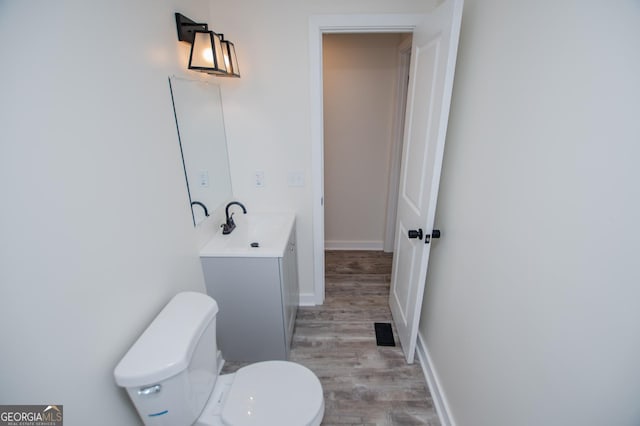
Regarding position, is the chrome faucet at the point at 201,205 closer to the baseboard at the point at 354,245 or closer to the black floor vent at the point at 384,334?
the black floor vent at the point at 384,334

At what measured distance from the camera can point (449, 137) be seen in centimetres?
149

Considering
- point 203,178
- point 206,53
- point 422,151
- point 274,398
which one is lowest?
point 274,398

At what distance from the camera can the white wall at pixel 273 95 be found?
1.73 m

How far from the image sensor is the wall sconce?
1.40 metres

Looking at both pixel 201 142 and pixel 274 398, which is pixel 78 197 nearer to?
pixel 201 142

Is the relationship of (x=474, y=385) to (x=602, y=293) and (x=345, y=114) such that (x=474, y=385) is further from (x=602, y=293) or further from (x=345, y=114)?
(x=345, y=114)

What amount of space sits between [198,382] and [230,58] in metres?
1.66

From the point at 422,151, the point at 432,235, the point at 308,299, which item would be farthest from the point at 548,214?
the point at 308,299

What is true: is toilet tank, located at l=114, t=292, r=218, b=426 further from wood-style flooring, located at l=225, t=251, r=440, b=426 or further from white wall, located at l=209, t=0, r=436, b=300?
white wall, located at l=209, t=0, r=436, b=300

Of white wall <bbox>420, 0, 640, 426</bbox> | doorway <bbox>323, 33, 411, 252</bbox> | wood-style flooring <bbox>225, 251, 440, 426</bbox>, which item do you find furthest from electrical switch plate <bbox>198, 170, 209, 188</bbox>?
doorway <bbox>323, 33, 411, 252</bbox>

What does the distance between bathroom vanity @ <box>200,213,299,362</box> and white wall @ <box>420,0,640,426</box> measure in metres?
0.99

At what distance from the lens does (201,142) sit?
1.61m

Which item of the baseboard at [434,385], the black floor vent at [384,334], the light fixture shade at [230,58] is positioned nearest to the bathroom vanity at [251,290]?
the black floor vent at [384,334]

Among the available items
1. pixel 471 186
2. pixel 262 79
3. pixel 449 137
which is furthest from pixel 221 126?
pixel 471 186
